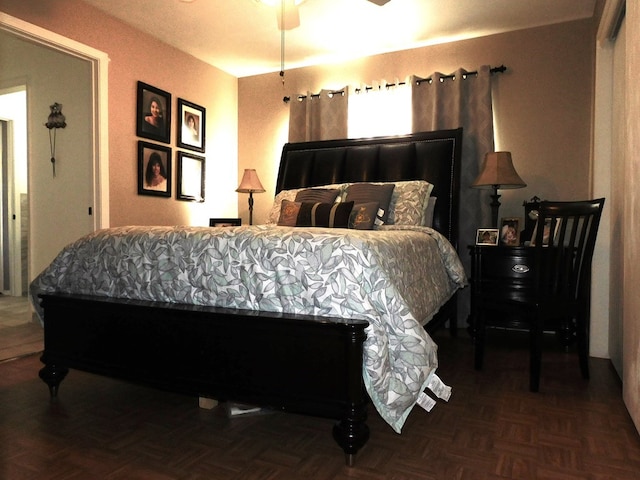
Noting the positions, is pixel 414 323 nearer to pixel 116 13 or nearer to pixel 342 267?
pixel 342 267

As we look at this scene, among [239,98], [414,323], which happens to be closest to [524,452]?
[414,323]

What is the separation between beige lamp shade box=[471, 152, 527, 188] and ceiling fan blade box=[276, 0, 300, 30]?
1.63m

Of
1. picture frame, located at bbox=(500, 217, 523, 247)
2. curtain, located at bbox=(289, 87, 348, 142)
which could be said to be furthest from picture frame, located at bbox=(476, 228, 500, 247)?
curtain, located at bbox=(289, 87, 348, 142)

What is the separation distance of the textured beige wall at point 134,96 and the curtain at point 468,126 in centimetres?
214

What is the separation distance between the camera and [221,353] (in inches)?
70.4

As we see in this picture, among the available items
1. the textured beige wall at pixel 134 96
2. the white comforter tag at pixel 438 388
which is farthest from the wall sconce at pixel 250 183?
the white comforter tag at pixel 438 388

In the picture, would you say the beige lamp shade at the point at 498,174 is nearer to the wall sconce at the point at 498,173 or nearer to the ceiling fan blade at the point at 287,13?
the wall sconce at the point at 498,173

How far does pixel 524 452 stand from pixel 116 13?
380cm

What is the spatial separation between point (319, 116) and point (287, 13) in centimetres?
163

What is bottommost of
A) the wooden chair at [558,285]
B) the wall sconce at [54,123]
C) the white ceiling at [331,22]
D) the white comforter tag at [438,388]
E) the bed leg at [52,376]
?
the bed leg at [52,376]

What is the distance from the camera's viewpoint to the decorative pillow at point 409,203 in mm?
3234

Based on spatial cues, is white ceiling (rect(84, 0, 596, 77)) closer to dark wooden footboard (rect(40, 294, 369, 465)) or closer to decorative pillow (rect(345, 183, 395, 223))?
decorative pillow (rect(345, 183, 395, 223))

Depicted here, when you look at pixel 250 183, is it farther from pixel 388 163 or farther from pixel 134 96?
pixel 388 163

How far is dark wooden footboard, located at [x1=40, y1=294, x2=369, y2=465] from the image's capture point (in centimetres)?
159
